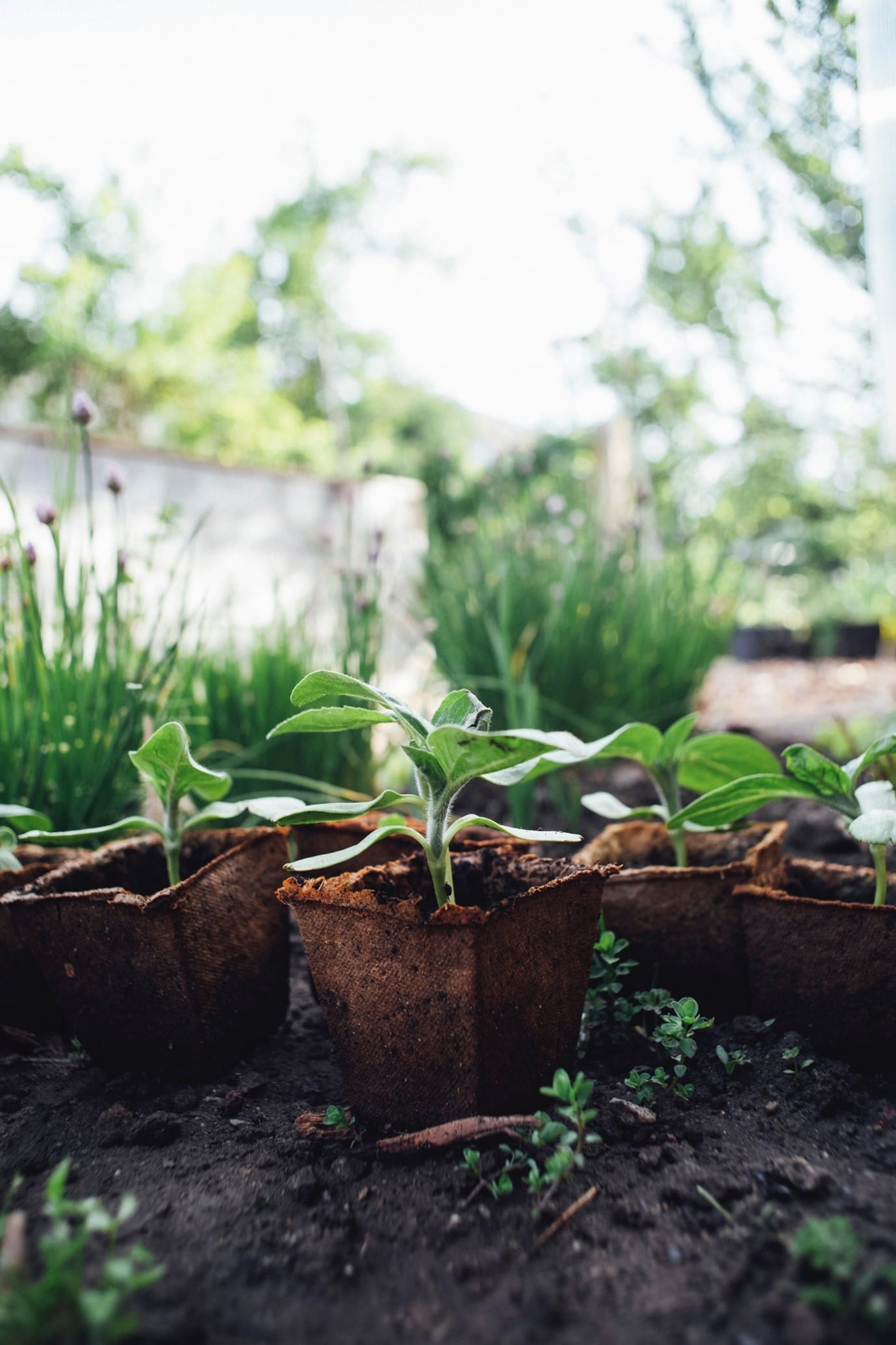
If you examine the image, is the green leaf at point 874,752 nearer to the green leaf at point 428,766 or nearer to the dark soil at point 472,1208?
the dark soil at point 472,1208

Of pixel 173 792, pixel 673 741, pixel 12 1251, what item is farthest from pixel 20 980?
pixel 673 741

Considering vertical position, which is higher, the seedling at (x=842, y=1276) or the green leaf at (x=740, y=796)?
the green leaf at (x=740, y=796)

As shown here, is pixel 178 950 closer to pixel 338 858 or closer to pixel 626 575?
pixel 338 858

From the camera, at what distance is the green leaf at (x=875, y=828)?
32.4 inches

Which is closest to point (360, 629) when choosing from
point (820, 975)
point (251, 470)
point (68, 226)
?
point (820, 975)

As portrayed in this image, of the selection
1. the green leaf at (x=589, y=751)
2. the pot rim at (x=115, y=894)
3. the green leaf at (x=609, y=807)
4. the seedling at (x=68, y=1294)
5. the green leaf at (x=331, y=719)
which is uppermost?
the green leaf at (x=331, y=719)

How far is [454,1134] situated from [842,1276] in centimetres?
35

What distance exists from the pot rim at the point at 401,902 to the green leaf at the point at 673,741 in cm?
26

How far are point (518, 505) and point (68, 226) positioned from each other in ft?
→ 47.9

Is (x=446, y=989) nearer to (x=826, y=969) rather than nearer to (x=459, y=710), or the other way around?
(x=459, y=710)

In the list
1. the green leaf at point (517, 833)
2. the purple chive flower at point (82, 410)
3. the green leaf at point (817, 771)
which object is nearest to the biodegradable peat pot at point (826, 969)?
the green leaf at point (817, 771)

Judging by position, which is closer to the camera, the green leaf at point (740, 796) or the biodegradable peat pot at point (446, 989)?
the biodegradable peat pot at point (446, 989)

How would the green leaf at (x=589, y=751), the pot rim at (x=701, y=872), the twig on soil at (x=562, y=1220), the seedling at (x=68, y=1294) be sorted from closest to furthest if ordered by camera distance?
the seedling at (x=68, y=1294) → the twig on soil at (x=562, y=1220) → the green leaf at (x=589, y=751) → the pot rim at (x=701, y=872)

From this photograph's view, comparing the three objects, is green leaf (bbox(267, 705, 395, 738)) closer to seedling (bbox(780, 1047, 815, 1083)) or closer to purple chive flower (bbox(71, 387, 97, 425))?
seedling (bbox(780, 1047, 815, 1083))
